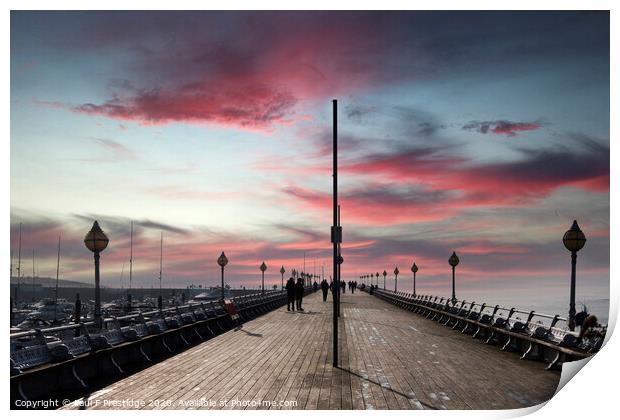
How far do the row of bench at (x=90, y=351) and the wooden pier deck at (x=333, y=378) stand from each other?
2.74ft

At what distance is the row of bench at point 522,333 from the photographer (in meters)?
16.4

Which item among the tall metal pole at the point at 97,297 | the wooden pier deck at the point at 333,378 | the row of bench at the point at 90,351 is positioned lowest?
the wooden pier deck at the point at 333,378

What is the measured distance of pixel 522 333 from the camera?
67.3 feet

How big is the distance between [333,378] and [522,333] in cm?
874

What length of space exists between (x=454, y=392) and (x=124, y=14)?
12625mm

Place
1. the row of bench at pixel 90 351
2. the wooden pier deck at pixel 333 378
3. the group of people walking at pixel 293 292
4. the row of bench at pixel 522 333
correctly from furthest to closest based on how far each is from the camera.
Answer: the group of people walking at pixel 293 292 → the row of bench at pixel 522 333 → the row of bench at pixel 90 351 → the wooden pier deck at pixel 333 378

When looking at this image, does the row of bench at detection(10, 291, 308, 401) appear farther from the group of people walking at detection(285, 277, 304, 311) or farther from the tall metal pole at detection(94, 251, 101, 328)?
the group of people walking at detection(285, 277, 304, 311)

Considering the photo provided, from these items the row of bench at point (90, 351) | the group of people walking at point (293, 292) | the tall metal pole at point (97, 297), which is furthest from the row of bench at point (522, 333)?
the group of people walking at point (293, 292)

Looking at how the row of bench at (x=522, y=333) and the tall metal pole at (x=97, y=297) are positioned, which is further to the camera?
the tall metal pole at (x=97, y=297)

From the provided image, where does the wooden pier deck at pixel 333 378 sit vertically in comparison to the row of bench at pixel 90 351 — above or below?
below

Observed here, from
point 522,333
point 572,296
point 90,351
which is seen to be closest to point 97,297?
point 90,351
